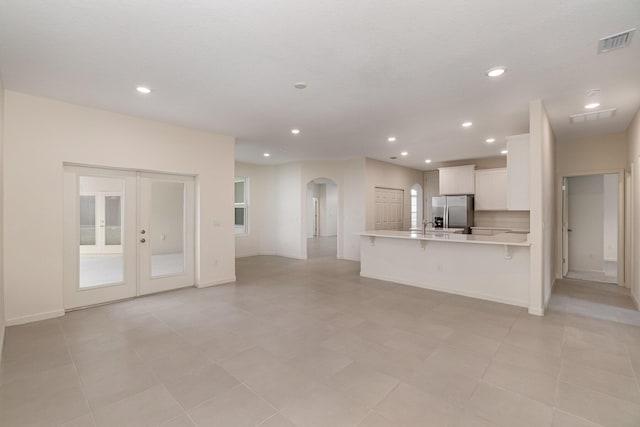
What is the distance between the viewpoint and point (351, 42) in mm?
2523

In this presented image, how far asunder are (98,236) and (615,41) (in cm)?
633

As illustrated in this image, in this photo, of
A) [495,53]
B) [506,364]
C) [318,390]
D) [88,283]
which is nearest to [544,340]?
[506,364]

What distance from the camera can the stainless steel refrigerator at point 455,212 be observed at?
8031mm

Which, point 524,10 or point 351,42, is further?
point 351,42

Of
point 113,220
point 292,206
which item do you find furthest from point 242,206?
point 113,220

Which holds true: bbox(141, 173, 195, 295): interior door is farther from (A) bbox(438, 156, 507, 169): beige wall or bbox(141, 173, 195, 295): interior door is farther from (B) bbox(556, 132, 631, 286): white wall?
(A) bbox(438, 156, 507, 169): beige wall

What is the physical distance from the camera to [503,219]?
8.03 metres

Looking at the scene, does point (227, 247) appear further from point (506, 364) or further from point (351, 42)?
point (506, 364)

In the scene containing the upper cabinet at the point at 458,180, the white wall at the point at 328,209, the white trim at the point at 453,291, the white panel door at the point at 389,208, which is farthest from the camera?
the white wall at the point at 328,209

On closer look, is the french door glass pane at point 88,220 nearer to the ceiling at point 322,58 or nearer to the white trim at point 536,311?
the ceiling at point 322,58

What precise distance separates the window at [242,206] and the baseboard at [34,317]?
5.25m

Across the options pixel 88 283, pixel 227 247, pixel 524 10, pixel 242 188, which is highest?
pixel 524 10

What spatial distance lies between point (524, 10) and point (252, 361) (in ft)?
11.7

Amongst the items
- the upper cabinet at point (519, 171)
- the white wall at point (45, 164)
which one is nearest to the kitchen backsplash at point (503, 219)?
the upper cabinet at point (519, 171)
